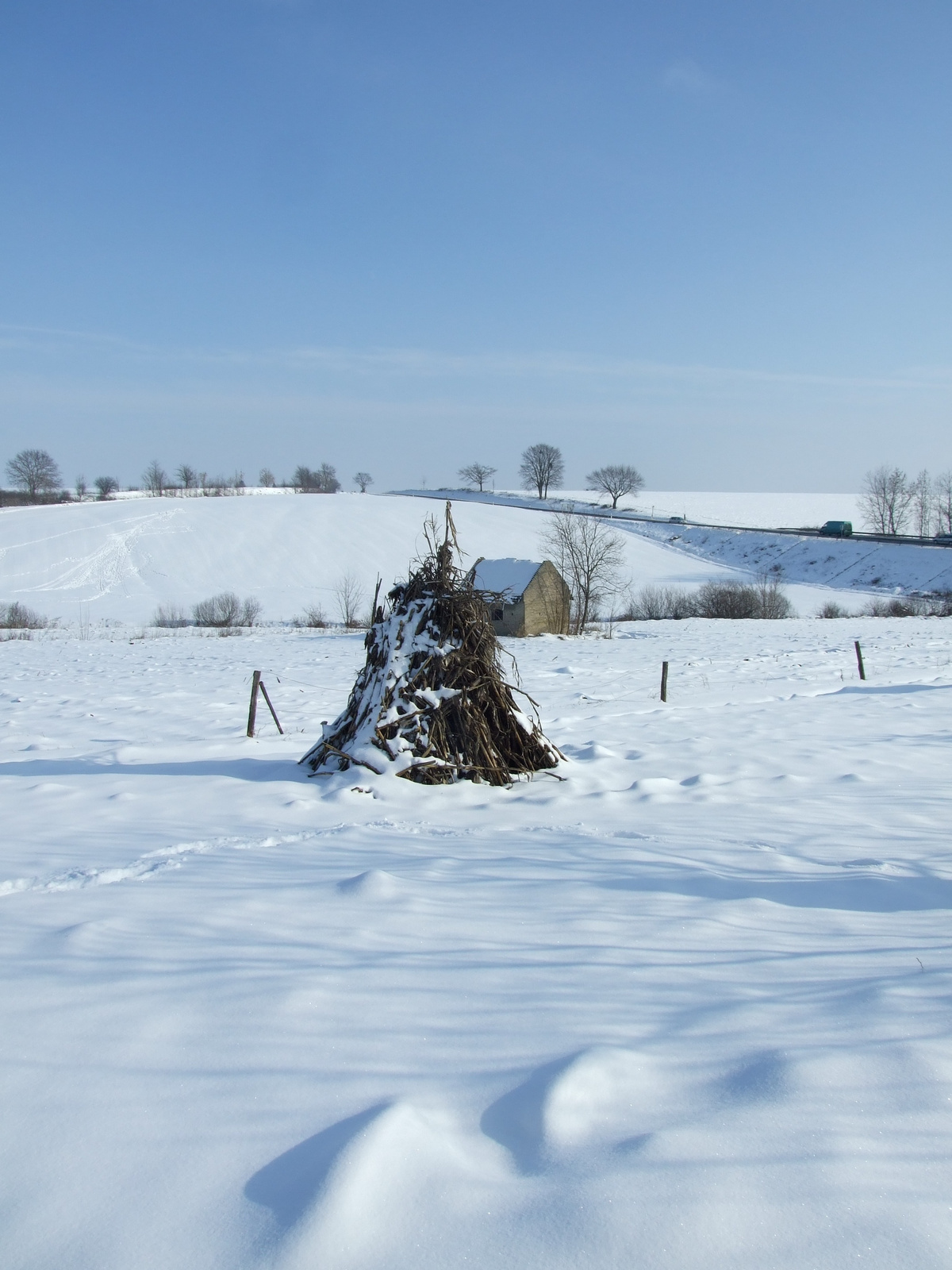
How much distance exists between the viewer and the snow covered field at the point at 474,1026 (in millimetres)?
2029

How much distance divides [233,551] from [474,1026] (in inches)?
2399

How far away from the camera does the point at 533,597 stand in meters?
39.0

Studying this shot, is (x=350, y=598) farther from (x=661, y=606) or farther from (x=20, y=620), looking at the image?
(x=661, y=606)

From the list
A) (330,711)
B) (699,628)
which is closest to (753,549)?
(699,628)

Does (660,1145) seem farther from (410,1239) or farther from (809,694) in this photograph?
(809,694)

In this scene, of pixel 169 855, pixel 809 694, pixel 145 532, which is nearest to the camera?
pixel 169 855

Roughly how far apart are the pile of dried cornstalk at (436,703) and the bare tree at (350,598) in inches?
1288

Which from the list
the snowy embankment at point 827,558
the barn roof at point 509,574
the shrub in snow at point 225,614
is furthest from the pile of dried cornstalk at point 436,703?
the snowy embankment at point 827,558

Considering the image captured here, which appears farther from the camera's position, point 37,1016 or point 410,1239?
point 37,1016

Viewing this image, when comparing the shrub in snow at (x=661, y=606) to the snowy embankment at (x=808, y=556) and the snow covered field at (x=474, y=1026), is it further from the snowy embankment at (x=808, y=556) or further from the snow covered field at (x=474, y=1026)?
the snow covered field at (x=474, y=1026)

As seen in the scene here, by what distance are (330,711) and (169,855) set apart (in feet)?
29.0

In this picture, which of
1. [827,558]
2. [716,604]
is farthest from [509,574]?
[827,558]

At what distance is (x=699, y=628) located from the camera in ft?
126

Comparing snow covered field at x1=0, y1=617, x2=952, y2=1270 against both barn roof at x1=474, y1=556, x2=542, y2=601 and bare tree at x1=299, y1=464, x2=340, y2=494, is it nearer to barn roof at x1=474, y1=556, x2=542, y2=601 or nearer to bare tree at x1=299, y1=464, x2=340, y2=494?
barn roof at x1=474, y1=556, x2=542, y2=601
